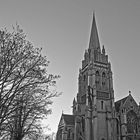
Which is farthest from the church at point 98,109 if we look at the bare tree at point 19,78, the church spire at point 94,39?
the bare tree at point 19,78

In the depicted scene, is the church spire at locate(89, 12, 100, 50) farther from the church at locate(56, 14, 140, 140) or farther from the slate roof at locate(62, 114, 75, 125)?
the slate roof at locate(62, 114, 75, 125)

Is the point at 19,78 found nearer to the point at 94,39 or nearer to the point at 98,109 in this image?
the point at 98,109

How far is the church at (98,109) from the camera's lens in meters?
44.7

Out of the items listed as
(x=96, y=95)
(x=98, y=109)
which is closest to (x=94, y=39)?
(x=96, y=95)

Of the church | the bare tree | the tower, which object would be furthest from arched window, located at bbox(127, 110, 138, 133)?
the bare tree

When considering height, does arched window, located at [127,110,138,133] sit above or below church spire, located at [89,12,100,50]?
below

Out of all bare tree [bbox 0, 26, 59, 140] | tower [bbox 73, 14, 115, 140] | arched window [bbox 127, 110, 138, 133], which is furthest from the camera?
arched window [bbox 127, 110, 138, 133]

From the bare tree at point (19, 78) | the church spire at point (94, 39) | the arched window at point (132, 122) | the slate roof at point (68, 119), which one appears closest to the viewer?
the bare tree at point (19, 78)

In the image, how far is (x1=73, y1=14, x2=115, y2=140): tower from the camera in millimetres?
44594

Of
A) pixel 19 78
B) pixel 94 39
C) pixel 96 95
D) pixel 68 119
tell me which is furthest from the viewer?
pixel 94 39

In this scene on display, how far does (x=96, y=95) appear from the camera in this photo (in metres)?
47.7

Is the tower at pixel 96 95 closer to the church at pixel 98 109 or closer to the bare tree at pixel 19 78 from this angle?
the church at pixel 98 109

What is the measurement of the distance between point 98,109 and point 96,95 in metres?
3.37

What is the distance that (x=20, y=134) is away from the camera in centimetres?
1526
